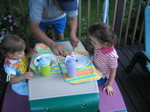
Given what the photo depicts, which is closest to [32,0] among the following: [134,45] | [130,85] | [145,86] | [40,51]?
[40,51]

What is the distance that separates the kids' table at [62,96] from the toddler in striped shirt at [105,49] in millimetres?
309

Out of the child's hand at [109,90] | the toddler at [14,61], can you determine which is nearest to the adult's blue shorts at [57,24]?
the toddler at [14,61]

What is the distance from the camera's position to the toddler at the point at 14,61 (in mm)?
1397

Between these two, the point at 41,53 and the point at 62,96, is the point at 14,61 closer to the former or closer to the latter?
the point at 41,53

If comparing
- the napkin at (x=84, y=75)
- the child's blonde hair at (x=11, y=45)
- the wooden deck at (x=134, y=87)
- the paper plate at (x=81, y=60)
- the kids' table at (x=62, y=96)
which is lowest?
the wooden deck at (x=134, y=87)

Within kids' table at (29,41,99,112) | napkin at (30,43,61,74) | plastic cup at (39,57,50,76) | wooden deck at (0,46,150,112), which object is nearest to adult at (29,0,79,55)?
napkin at (30,43,61,74)

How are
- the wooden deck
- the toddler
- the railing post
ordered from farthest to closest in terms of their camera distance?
the railing post → the wooden deck → the toddler

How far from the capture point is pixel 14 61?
58.6 inches

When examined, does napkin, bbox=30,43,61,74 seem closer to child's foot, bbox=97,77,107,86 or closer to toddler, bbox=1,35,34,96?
toddler, bbox=1,35,34,96

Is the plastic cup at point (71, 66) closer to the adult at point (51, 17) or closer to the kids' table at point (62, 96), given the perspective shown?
the kids' table at point (62, 96)

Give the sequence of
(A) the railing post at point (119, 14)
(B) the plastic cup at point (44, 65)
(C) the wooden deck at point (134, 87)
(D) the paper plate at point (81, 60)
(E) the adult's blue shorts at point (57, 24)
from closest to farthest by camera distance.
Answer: (B) the plastic cup at point (44, 65)
(D) the paper plate at point (81, 60)
(C) the wooden deck at point (134, 87)
(E) the adult's blue shorts at point (57, 24)
(A) the railing post at point (119, 14)

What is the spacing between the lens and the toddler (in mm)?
1397

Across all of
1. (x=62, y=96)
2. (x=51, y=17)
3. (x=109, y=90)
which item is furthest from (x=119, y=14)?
(x=62, y=96)

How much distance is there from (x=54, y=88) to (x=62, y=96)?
0.11 m
